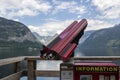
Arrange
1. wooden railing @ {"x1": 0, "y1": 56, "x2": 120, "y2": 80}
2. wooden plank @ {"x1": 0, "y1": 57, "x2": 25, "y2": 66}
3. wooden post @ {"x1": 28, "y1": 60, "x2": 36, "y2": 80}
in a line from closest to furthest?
wooden plank @ {"x1": 0, "y1": 57, "x2": 25, "y2": 66} < wooden railing @ {"x1": 0, "y1": 56, "x2": 120, "y2": 80} < wooden post @ {"x1": 28, "y1": 60, "x2": 36, "y2": 80}

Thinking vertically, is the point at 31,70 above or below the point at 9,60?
below

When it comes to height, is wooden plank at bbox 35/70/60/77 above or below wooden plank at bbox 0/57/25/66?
below

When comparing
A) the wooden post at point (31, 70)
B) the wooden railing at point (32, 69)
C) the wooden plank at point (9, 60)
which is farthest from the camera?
the wooden post at point (31, 70)

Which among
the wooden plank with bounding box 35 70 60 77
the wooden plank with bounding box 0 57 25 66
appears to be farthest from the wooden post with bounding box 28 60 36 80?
the wooden plank with bounding box 0 57 25 66

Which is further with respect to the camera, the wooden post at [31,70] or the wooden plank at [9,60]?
the wooden post at [31,70]

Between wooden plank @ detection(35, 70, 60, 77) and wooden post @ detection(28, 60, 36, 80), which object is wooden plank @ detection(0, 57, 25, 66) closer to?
wooden post @ detection(28, 60, 36, 80)

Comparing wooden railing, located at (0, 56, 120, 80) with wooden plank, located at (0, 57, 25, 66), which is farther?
wooden railing, located at (0, 56, 120, 80)

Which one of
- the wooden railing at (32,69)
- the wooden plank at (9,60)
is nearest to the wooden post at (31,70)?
the wooden railing at (32,69)

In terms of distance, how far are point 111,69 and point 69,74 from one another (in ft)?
2.33

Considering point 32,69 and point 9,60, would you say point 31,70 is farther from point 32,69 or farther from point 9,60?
point 9,60

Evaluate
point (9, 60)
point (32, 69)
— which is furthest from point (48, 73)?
point (9, 60)

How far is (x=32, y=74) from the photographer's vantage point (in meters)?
7.22

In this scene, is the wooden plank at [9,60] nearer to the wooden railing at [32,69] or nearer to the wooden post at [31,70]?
the wooden railing at [32,69]

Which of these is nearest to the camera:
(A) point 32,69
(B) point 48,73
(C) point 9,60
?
(C) point 9,60
